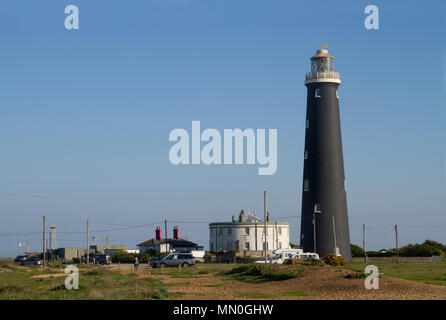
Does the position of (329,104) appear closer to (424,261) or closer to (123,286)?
(424,261)

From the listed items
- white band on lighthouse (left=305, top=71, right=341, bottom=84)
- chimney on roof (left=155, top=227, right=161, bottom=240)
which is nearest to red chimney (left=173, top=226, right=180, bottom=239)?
chimney on roof (left=155, top=227, right=161, bottom=240)

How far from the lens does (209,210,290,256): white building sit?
88.9 metres

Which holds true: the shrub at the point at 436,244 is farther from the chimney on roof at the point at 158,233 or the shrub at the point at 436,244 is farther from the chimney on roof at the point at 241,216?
the chimney on roof at the point at 158,233

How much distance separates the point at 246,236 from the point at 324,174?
28.4 m

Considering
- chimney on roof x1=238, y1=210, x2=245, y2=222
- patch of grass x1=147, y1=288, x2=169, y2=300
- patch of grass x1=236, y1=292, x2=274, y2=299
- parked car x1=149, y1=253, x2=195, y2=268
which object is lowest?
parked car x1=149, y1=253, x2=195, y2=268

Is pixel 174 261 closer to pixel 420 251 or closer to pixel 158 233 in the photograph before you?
pixel 420 251

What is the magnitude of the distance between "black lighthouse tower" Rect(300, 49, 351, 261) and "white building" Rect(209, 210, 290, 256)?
2369 centimetres

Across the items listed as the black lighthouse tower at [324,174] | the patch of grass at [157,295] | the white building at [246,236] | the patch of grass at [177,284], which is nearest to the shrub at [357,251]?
the white building at [246,236]

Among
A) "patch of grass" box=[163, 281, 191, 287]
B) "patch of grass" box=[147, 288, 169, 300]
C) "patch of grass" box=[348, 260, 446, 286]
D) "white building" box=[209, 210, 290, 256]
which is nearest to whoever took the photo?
"patch of grass" box=[147, 288, 169, 300]

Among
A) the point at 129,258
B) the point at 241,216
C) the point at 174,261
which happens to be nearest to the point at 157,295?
the point at 174,261

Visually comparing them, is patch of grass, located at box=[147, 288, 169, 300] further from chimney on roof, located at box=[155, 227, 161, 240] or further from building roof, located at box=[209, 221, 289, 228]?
chimney on roof, located at box=[155, 227, 161, 240]

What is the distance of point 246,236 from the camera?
292 ft

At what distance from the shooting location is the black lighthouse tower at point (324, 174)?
6300cm
